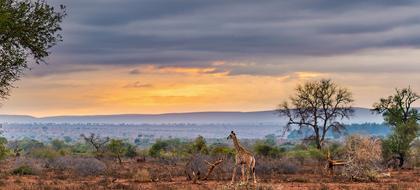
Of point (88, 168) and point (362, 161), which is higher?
point (362, 161)

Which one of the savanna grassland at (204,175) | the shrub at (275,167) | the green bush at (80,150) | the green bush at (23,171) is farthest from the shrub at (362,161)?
the green bush at (80,150)

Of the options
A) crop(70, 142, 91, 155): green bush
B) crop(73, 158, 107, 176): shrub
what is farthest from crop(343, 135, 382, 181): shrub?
crop(70, 142, 91, 155): green bush

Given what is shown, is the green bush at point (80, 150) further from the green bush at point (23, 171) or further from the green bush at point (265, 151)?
the green bush at point (23, 171)

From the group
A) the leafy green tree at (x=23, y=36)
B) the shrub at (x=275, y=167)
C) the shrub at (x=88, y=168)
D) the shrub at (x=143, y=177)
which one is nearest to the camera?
the leafy green tree at (x=23, y=36)

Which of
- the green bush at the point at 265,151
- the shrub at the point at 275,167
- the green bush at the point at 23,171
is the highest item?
the green bush at the point at 265,151

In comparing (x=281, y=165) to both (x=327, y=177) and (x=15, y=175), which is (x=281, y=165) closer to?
(x=327, y=177)

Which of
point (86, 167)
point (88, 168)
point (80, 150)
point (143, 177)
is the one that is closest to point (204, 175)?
point (143, 177)

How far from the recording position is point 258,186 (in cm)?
2291

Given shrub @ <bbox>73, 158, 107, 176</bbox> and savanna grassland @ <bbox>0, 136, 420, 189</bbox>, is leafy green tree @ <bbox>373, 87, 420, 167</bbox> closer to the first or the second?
savanna grassland @ <bbox>0, 136, 420, 189</bbox>

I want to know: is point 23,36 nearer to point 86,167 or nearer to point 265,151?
point 86,167

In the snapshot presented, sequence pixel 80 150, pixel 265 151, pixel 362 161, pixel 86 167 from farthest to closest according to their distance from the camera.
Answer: pixel 80 150, pixel 265 151, pixel 86 167, pixel 362 161

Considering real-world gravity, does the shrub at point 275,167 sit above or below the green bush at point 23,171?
above

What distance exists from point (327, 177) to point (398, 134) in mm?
14719

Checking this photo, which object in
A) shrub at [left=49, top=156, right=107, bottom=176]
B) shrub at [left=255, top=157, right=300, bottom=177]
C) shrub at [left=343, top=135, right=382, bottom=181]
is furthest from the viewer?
shrub at [left=49, top=156, right=107, bottom=176]
